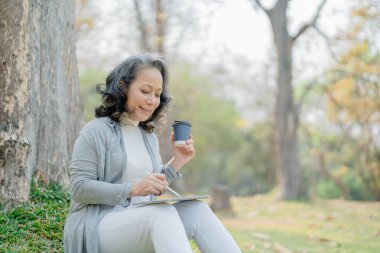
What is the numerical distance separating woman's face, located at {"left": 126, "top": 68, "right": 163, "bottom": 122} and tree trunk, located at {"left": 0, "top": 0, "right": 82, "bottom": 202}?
3.61 ft

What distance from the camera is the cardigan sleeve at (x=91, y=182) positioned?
8.35 ft

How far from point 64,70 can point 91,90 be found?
12154 millimetres

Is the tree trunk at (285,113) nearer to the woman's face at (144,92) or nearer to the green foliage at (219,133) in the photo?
the green foliage at (219,133)

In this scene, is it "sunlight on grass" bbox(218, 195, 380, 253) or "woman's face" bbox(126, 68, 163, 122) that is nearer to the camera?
"woman's face" bbox(126, 68, 163, 122)

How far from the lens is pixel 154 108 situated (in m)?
2.98

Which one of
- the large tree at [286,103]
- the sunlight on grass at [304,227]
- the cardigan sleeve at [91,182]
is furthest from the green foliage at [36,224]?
the large tree at [286,103]

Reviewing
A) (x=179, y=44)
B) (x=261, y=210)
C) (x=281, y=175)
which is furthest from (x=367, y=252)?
(x=179, y=44)

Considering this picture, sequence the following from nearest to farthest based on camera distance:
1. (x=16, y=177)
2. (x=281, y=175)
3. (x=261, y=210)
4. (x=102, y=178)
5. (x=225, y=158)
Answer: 1. (x=102, y=178)
2. (x=16, y=177)
3. (x=261, y=210)
4. (x=281, y=175)
5. (x=225, y=158)

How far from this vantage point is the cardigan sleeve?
2.54 meters

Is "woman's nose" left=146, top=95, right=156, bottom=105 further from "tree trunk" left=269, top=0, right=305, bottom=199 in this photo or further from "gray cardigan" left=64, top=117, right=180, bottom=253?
"tree trunk" left=269, top=0, right=305, bottom=199

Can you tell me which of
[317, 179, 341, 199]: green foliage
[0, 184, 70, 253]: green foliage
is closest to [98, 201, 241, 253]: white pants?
[0, 184, 70, 253]: green foliage

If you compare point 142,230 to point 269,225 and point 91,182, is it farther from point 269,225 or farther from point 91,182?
point 269,225

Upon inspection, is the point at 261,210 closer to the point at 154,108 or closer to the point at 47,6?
the point at 47,6

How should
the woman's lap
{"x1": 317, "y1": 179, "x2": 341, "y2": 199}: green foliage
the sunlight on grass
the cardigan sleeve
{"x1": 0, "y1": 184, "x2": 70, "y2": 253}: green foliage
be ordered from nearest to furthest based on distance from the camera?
the woman's lap < the cardigan sleeve < {"x1": 0, "y1": 184, "x2": 70, "y2": 253}: green foliage < the sunlight on grass < {"x1": 317, "y1": 179, "x2": 341, "y2": 199}: green foliage
